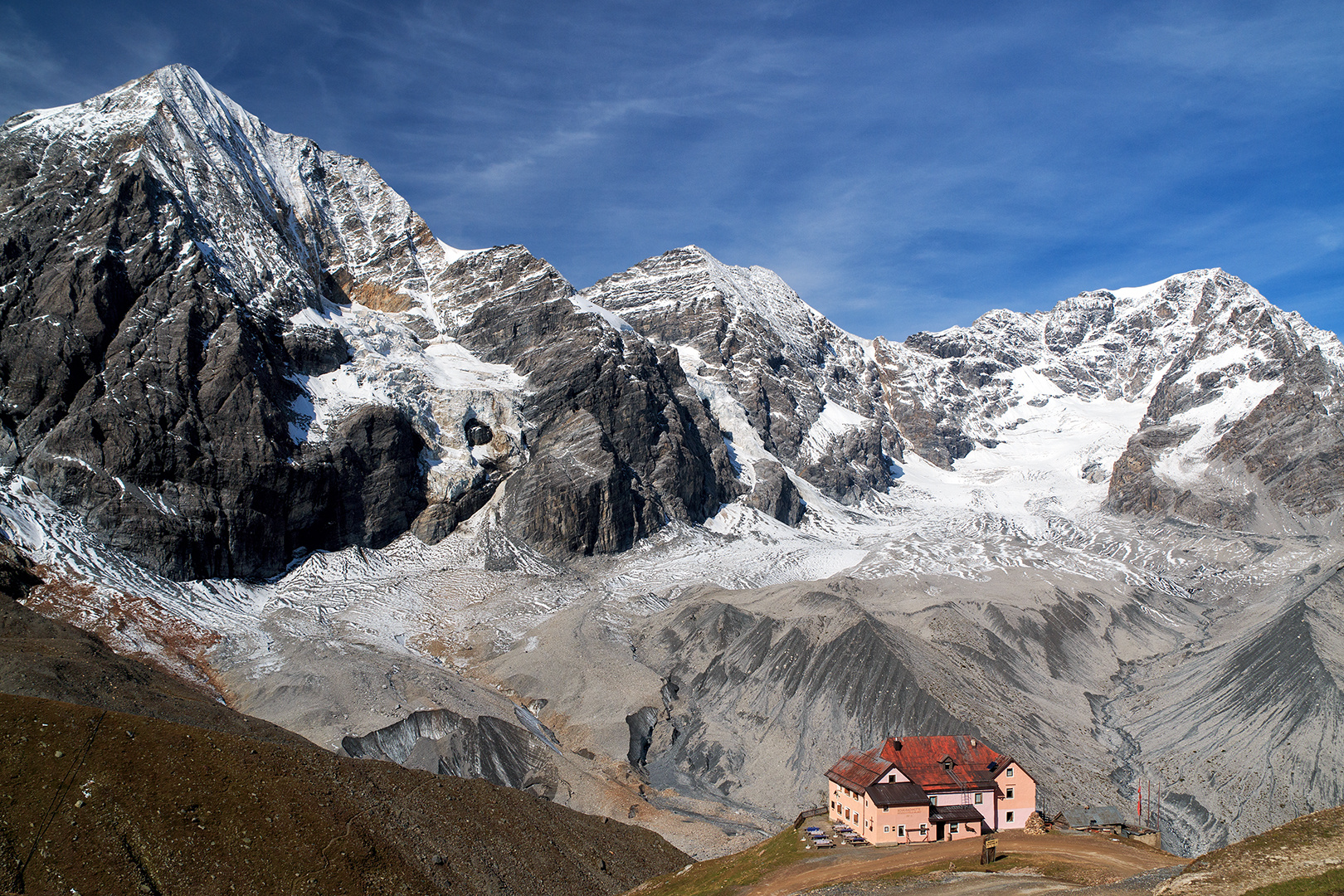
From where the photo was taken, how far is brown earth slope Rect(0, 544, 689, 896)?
26.1 meters

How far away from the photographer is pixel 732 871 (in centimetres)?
3712

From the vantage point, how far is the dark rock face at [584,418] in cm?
12875

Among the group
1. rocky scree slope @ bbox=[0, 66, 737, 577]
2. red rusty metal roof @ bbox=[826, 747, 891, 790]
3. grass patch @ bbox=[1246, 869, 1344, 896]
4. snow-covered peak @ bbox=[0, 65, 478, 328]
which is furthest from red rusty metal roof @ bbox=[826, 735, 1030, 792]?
snow-covered peak @ bbox=[0, 65, 478, 328]

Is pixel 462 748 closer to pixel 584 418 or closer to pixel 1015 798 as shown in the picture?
pixel 1015 798

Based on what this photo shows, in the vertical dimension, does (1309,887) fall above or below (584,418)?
below

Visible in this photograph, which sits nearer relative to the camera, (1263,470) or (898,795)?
(898,795)

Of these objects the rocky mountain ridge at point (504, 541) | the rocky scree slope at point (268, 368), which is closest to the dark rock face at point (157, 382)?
the rocky scree slope at point (268, 368)

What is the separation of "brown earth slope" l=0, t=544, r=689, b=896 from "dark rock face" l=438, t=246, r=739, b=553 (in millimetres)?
83604

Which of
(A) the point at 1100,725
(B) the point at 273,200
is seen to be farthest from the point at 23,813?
(B) the point at 273,200

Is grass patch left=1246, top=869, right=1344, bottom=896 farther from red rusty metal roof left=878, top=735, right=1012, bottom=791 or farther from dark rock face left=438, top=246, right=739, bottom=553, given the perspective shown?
dark rock face left=438, top=246, right=739, bottom=553

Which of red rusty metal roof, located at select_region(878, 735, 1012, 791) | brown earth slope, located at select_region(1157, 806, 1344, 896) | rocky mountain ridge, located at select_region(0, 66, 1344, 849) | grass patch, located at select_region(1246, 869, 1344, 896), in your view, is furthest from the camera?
rocky mountain ridge, located at select_region(0, 66, 1344, 849)

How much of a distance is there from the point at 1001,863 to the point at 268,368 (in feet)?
362

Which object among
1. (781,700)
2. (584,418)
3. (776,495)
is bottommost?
(781,700)

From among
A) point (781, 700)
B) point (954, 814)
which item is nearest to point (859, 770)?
point (954, 814)
